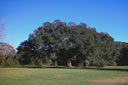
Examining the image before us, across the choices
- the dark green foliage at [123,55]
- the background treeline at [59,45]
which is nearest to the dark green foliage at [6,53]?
the background treeline at [59,45]

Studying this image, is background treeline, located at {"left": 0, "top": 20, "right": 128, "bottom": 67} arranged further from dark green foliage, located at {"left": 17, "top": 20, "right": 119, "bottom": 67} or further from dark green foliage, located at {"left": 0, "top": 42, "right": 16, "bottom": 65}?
dark green foliage, located at {"left": 0, "top": 42, "right": 16, "bottom": 65}

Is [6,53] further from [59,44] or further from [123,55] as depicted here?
[123,55]

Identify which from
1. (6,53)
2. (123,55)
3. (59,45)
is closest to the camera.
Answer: (6,53)

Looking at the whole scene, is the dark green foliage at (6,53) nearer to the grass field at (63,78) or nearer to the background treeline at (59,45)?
the background treeline at (59,45)

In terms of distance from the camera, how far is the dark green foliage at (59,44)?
37938 millimetres

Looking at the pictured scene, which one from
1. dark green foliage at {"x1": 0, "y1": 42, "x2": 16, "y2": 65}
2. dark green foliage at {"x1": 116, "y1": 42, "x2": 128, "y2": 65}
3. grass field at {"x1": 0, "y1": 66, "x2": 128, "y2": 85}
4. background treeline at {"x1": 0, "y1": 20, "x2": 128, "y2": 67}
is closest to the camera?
grass field at {"x1": 0, "y1": 66, "x2": 128, "y2": 85}

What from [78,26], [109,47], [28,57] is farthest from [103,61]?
[28,57]

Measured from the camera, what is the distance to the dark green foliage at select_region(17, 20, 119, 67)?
124ft

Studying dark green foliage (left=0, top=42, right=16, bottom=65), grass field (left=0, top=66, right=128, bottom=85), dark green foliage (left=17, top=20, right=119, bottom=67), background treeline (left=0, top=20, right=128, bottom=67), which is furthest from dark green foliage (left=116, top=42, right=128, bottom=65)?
grass field (left=0, top=66, right=128, bottom=85)

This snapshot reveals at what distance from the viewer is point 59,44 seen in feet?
127

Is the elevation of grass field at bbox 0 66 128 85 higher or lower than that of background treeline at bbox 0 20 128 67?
lower

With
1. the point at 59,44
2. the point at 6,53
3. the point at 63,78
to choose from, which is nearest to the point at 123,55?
the point at 59,44

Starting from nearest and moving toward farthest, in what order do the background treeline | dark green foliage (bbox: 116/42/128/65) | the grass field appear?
the grass field → the background treeline → dark green foliage (bbox: 116/42/128/65)

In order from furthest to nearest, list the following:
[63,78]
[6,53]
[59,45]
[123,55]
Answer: [123,55]
[59,45]
[6,53]
[63,78]
